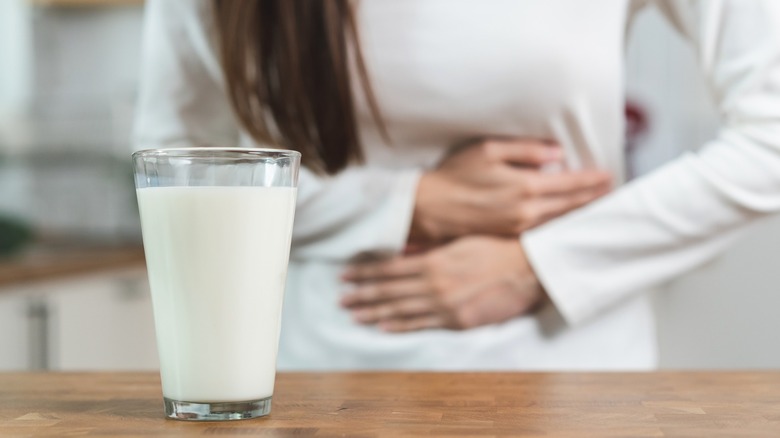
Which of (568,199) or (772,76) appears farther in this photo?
(568,199)

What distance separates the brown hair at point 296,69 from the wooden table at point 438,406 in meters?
0.38

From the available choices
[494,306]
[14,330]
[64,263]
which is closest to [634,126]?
[64,263]

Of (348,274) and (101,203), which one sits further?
(101,203)

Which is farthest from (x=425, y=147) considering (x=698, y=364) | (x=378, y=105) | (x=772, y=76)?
(x=698, y=364)

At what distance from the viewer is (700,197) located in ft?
3.33

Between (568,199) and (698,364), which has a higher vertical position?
(568,199)

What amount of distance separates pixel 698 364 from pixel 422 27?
108 cm

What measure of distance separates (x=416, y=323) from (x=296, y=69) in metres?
0.31

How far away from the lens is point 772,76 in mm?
1017

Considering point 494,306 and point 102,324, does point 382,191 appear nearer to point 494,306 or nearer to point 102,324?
point 494,306

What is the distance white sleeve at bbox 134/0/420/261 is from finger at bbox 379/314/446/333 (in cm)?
8

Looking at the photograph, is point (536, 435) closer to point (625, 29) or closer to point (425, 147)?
point (425, 147)

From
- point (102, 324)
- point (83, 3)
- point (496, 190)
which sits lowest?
point (102, 324)

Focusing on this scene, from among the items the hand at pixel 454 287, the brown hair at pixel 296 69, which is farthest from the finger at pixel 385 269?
the brown hair at pixel 296 69
